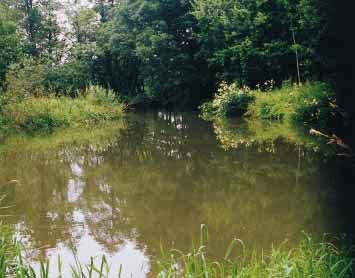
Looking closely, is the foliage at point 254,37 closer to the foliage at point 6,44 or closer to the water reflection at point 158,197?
the foliage at point 6,44

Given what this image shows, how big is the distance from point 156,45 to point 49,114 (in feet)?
37.8

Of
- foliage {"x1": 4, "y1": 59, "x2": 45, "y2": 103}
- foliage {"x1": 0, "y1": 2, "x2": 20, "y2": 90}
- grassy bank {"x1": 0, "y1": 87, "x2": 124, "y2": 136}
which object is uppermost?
foliage {"x1": 0, "y1": 2, "x2": 20, "y2": 90}

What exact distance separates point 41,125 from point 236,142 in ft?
22.7

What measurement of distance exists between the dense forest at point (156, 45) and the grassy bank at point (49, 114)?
1163mm

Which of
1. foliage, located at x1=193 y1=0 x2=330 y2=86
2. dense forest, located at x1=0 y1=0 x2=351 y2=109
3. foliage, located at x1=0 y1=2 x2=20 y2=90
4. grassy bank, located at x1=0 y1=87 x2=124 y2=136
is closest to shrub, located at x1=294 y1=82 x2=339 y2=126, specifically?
dense forest, located at x1=0 y1=0 x2=351 y2=109

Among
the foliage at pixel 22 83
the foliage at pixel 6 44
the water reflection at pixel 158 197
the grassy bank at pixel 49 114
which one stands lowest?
the water reflection at pixel 158 197

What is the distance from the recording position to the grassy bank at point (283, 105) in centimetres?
1149

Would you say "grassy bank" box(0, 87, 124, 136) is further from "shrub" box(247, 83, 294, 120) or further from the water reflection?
"shrub" box(247, 83, 294, 120)

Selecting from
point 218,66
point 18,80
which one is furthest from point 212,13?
point 18,80

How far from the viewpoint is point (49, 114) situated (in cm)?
1423

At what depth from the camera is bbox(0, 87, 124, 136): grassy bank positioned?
13266mm

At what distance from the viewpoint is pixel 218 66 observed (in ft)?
80.0

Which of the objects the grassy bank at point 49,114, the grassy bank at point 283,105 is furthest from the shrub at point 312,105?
the grassy bank at point 49,114

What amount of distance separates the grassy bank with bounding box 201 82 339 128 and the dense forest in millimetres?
1531
